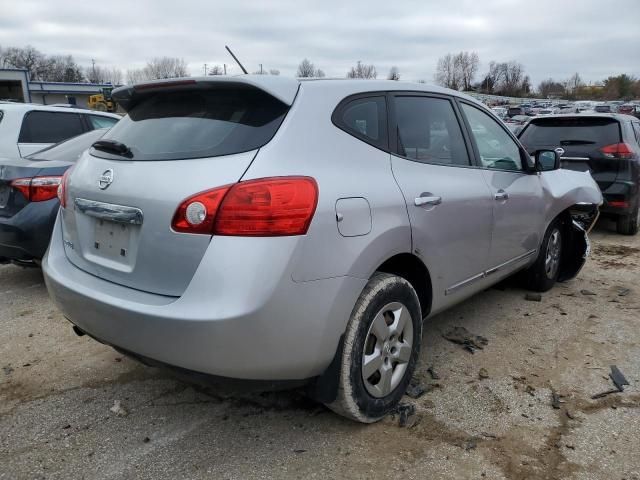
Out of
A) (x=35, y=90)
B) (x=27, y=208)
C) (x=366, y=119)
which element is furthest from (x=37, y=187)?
(x=35, y=90)

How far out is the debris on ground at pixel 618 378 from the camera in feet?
9.96

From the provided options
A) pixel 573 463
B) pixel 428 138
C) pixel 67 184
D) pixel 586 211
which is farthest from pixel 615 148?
pixel 67 184

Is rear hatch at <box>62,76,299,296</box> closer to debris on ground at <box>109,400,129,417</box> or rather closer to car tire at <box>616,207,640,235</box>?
debris on ground at <box>109,400,129,417</box>

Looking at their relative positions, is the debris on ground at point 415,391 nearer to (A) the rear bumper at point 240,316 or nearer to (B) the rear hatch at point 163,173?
(A) the rear bumper at point 240,316

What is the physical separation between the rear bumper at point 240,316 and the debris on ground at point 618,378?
1.86m

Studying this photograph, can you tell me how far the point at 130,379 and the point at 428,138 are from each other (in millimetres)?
2254

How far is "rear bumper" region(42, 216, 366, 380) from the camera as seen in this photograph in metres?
1.96

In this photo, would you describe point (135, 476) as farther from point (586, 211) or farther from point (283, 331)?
point (586, 211)

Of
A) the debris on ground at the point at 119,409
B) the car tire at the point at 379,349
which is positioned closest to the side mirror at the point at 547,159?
the car tire at the point at 379,349

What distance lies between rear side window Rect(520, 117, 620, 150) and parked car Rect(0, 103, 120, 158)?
21.0 feet

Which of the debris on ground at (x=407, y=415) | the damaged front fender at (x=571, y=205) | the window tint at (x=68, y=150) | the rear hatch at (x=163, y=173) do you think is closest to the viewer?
the rear hatch at (x=163, y=173)

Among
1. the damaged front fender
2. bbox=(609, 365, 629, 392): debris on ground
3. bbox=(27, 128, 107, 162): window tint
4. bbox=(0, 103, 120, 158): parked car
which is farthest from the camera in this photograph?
bbox=(0, 103, 120, 158): parked car

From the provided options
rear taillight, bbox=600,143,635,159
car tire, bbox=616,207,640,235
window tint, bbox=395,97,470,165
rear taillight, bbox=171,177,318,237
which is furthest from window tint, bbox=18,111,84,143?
car tire, bbox=616,207,640,235

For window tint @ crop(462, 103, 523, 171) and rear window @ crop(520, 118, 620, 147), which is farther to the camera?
rear window @ crop(520, 118, 620, 147)
